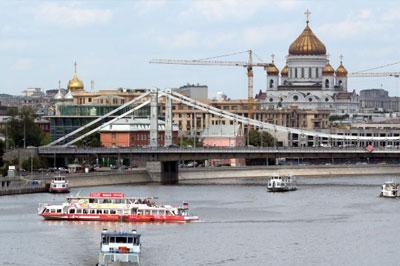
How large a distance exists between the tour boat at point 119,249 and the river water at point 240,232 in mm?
1365

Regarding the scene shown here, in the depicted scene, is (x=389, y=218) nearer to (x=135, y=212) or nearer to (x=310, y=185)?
(x=135, y=212)

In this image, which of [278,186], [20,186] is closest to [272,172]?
[278,186]

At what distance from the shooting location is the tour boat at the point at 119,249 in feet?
194

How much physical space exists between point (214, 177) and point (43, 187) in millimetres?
26831

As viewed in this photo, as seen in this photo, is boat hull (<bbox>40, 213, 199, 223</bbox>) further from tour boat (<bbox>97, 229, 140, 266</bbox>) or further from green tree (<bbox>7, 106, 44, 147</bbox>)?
green tree (<bbox>7, 106, 44, 147</bbox>)

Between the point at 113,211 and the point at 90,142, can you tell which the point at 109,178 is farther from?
the point at 113,211

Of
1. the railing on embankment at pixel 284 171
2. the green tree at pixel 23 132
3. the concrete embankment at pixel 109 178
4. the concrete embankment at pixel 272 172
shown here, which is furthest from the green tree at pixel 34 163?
the green tree at pixel 23 132

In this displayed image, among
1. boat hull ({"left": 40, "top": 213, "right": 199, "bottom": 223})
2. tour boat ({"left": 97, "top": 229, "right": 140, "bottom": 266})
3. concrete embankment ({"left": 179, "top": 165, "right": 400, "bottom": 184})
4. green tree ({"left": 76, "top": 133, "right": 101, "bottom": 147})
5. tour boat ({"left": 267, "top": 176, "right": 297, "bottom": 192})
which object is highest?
green tree ({"left": 76, "top": 133, "right": 101, "bottom": 147})

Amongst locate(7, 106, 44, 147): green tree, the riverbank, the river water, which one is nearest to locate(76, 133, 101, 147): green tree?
locate(7, 106, 44, 147): green tree

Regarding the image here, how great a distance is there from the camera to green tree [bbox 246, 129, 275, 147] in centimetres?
15899

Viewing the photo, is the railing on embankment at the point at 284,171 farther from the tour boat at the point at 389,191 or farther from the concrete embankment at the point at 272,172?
the tour boat at the point at 389,191

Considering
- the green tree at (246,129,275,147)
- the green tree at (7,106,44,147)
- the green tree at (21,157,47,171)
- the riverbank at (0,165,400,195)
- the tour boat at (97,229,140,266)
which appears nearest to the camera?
the tour boat at (97,229,140,266)

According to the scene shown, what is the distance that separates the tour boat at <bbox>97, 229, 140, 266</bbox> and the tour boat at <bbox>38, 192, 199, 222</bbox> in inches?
714

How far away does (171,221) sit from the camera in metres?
78.5
